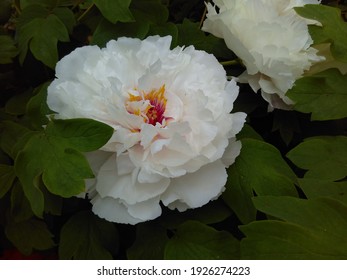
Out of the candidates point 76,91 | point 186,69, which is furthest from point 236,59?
point 76,91

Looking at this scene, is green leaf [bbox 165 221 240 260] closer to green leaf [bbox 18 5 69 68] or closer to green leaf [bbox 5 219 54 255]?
green leaf [bbox 5 219 54 255]

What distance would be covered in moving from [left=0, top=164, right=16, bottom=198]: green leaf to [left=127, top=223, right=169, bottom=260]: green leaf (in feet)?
0.53

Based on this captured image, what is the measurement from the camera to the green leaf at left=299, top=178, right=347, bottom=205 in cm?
53

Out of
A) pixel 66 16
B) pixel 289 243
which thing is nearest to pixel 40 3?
pixel 66 16

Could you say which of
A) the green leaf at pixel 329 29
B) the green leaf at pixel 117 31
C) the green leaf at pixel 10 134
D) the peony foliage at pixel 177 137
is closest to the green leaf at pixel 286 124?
the peony foliage at pixel 177 137

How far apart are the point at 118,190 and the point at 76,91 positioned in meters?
0.12

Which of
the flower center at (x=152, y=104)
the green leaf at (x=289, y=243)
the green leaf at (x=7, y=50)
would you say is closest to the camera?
the green leaf at (x=289, y=243)

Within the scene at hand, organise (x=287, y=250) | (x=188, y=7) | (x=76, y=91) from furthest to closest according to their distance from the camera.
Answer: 1. (x=188, y=7)
2. (x=76, y=91)
3. (x=287, y=250)

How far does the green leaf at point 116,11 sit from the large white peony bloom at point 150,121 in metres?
0.03

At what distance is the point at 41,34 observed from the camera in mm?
642

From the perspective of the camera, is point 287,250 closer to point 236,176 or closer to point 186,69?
point 236,176

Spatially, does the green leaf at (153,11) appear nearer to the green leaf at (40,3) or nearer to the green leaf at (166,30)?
the green leaf at (166,30)

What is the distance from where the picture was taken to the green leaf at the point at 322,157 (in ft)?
1.82

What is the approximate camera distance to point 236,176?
574 millimetres
